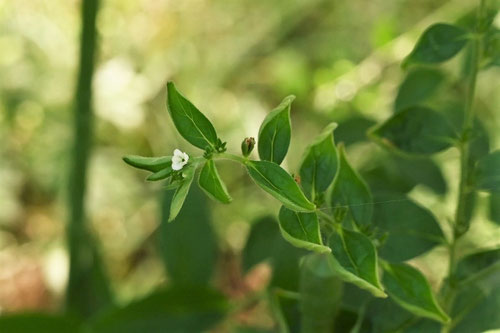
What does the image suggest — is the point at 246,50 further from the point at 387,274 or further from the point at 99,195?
the point at 387,274

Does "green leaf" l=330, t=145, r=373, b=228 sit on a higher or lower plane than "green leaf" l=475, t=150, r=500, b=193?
higher

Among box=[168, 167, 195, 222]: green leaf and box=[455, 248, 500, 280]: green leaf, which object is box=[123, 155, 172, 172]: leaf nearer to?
box=[168, 167, 195, 222]: green leaf

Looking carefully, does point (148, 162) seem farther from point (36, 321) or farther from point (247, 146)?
point (36, 321)

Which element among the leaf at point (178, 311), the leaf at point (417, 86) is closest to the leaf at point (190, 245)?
the leaf at point (178, 311)

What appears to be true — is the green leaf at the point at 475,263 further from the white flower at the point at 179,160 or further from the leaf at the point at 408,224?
the white flower at the point at 179,160

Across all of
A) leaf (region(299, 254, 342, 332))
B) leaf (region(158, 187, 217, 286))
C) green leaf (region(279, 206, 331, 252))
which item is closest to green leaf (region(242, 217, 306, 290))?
leaf (region(158, 187, 217, 286))
